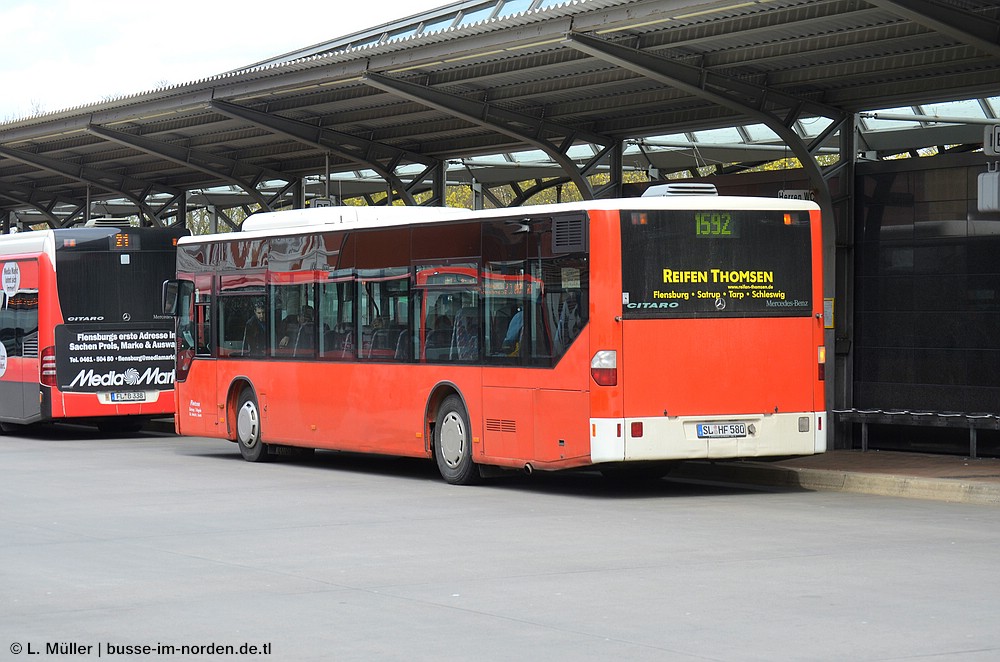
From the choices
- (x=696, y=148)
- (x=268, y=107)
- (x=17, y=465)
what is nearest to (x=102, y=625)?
(x=17, y=465)

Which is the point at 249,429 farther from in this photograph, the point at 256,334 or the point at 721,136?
the point at 721,136

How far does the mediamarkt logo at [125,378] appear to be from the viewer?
79.1 ft

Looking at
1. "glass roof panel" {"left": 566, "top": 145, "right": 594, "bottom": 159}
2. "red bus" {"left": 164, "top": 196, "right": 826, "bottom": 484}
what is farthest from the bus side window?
"glass roof panel" {"left": 566, "top": 145, "right": 594, "bottom": 159}

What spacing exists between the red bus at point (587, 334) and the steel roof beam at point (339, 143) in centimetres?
680

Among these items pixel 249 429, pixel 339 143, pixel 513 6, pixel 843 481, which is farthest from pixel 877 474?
pixel 339 143

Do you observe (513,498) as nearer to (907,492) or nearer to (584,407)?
(584,407)

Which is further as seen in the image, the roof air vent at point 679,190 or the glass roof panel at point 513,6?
the glass roof panel at point 513,6

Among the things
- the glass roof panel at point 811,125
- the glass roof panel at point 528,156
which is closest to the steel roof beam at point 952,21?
the glass roof panel at point 811,125

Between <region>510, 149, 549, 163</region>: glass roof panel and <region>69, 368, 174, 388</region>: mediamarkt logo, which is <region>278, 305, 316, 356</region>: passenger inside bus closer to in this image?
<region>69, 368, 174, 388</region>: mediamarkt logo

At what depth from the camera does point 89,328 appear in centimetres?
2427

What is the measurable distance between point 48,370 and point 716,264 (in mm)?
12666

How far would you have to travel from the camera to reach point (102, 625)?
8.05 m

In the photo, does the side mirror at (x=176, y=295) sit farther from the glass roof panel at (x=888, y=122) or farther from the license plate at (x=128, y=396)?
the glass roof panel at (x=888, y=122)

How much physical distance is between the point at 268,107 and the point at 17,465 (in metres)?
7.57
